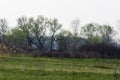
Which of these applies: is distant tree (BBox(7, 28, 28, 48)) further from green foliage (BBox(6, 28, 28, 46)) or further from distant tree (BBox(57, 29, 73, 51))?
distant tree (BBox(57, 29, 73, 51))

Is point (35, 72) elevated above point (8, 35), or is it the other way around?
point (8, 35)

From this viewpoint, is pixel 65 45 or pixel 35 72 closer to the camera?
pixel 35 72

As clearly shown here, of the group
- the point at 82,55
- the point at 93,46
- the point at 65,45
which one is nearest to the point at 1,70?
the point at 82,55

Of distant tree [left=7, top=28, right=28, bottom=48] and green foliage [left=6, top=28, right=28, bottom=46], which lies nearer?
distant tree [left=7, top=28, right=28, bottom=48]

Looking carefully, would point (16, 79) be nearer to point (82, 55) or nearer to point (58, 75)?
point (58, 75)

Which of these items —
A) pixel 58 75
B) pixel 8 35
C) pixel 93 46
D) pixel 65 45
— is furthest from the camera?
pixel 8 35

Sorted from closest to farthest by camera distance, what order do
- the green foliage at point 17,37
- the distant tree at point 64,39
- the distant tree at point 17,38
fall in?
the distant tree at point 64,39
the distant tree at point 17,38
the green foliage at point 17,37

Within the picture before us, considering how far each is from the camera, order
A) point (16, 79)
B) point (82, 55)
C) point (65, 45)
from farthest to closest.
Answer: point (65, 45) < point (82, 55) < point (16, 79)

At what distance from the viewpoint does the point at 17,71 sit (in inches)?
811

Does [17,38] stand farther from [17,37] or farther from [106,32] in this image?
[106,32]

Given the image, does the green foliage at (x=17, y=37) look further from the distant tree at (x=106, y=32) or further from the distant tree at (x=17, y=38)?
the distant tree at (x=106, y=32)

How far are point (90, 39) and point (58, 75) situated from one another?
74939 millimetres

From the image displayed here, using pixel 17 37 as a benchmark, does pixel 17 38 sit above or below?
below

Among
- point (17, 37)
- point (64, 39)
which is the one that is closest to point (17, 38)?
point (17, 37)
